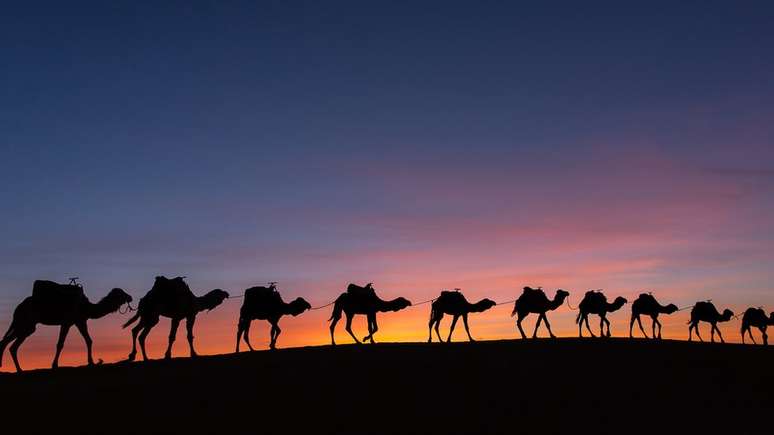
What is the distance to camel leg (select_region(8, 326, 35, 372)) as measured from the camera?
74.2 feet

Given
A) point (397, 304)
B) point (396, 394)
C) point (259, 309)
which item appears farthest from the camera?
point (397, 304)

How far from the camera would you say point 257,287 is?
29844 mm

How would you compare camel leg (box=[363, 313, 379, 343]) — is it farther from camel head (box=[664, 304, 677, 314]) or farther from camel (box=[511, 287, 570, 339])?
camel head (box=[664, 304, 677, 314])

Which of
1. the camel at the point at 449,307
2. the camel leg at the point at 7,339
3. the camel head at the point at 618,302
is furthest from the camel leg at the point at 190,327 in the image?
the camel head at the point at 618,302

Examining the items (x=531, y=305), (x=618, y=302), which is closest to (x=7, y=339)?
(x=531, y=305)

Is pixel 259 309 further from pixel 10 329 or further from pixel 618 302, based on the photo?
pixel 618 302

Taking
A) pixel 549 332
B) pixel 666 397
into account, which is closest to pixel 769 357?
pixel 549 332

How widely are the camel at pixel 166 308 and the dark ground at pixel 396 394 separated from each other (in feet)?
6.62

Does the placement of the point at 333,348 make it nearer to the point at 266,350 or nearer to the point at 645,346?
the point at 266,350

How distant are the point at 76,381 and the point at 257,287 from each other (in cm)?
1019

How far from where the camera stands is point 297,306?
32.1 m

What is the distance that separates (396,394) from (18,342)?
39.1 ft

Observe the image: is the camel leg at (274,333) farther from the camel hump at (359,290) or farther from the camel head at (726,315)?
the camel head at (726,315)

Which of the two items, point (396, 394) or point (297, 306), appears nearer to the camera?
point (396, 394)
